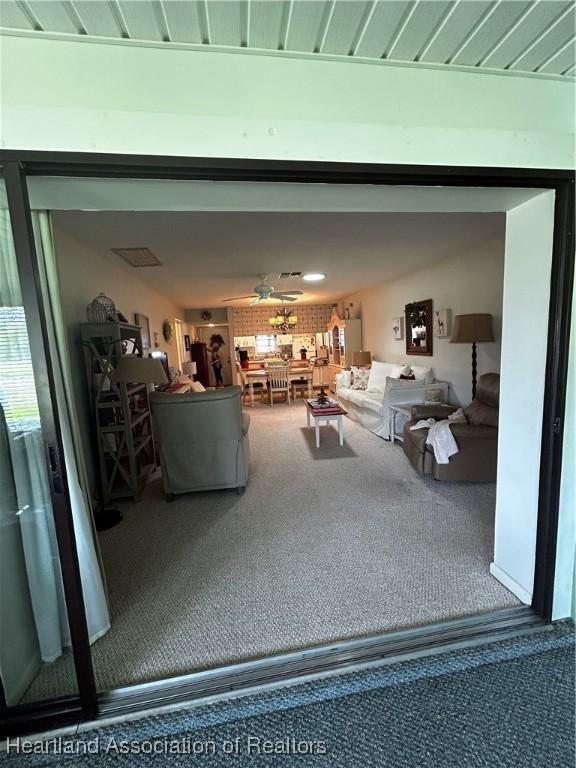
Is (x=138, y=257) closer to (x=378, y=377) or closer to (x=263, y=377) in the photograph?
(x=378, y=377)

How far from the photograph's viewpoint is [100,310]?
3035mm

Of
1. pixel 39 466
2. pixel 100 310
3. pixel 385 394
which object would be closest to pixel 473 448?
pixel 385 394

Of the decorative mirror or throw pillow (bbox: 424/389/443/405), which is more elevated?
the decorative mirror

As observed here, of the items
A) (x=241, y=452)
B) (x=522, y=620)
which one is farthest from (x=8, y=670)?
(x=522, y=620)

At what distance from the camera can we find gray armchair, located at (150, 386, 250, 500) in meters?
2.89

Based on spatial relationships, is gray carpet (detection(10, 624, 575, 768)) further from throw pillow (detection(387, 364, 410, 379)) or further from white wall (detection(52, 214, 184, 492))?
throw pillow (detection(387, 364, 410, 379))

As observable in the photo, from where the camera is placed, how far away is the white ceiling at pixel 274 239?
8.68 feet

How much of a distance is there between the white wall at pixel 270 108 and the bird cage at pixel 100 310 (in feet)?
6.92

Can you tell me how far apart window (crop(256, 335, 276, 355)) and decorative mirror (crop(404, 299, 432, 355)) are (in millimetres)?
4779

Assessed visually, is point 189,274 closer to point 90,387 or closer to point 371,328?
point 90,387

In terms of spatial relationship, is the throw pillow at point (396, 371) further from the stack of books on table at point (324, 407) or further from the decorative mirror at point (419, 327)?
the stack of books on table at point (324, 407)

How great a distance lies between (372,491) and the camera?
3.04 m

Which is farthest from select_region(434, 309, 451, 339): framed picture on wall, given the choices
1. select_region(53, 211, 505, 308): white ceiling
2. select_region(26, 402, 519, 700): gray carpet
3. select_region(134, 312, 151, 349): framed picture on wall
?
select_region(134, 312, 151, 349): framed picture on wall

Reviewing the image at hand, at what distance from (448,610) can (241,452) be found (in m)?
1.97
